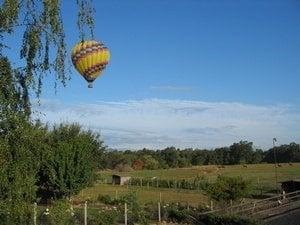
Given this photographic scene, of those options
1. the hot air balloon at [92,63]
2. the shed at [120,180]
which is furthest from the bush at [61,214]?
the shed at [120,180]

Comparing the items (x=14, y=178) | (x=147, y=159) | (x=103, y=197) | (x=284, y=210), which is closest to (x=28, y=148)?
(x=14, y=178)

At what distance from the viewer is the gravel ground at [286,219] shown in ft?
75.4

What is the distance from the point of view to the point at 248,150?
528 feet

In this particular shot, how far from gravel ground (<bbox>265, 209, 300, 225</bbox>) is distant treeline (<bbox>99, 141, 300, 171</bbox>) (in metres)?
104

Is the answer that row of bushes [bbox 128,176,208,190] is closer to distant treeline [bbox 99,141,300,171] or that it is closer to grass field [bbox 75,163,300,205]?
grass field [bbox 75,163,300,205]

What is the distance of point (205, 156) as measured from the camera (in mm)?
153000

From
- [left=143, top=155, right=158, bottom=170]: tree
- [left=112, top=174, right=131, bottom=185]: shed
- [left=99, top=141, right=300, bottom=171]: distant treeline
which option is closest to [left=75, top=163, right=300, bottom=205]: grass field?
[left=112, top=174, right=131, bottom=185]: shed

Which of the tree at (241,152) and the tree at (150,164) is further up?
the tree at (241,152)

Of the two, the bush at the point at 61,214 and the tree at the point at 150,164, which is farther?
the tree at the point at 150,164

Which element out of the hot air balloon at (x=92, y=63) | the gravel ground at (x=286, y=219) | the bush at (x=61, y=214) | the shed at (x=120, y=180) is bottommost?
the gravel ground at (x=286, y=219)

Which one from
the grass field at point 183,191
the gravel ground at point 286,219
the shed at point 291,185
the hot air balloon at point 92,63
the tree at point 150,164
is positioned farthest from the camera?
the tree at point 150,164

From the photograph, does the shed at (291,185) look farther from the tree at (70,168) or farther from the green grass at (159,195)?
the tree at (70,168)

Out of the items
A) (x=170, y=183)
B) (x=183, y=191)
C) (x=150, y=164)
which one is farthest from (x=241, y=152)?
(x=183, y=191)

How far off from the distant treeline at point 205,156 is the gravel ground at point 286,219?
340 ft
